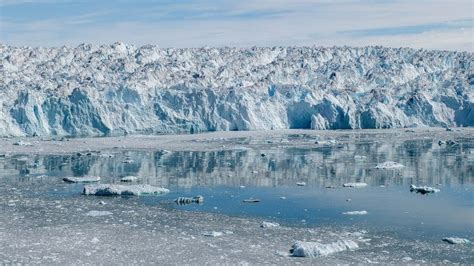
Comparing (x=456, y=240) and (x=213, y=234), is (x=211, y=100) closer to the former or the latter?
(x=213, y=234)

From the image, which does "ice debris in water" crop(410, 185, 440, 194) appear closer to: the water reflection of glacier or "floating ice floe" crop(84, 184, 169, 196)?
the water reflection of glacier

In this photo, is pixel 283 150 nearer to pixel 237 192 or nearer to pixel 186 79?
pixel 237 192

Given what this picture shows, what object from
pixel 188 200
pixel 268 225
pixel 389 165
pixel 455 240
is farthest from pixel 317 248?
pixel 389 165

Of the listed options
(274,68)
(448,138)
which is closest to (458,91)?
(448,138)

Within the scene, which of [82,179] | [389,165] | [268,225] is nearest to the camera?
[268,225]

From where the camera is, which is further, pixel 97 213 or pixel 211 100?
pixel 211 100

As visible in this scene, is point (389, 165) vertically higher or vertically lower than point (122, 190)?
higher

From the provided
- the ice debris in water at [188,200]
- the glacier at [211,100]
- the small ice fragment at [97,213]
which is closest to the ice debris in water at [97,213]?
the small ice fragment at [97,213]
